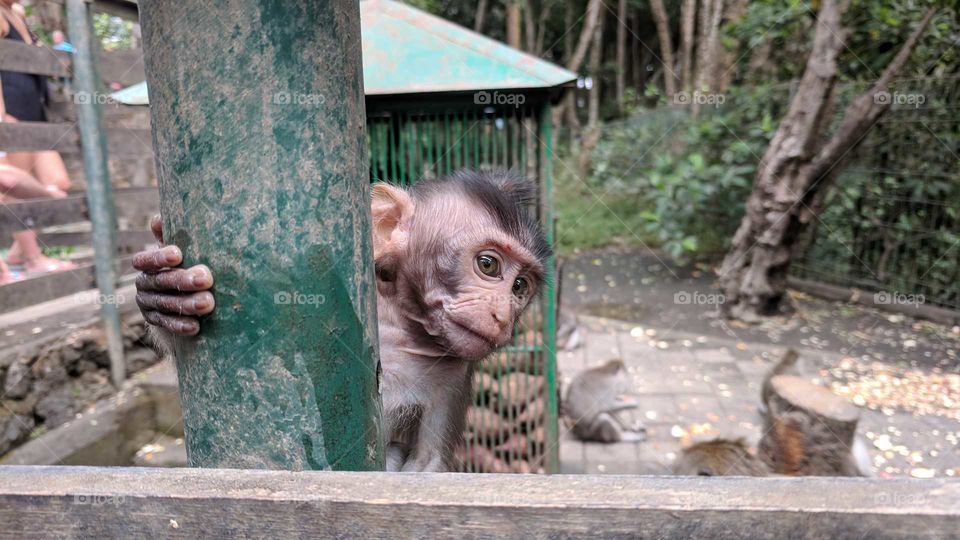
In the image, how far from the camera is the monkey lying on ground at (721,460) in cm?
372

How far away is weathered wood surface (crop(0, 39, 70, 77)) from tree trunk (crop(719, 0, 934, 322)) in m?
7.13

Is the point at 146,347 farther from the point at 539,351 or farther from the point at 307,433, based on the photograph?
the point at 307,433

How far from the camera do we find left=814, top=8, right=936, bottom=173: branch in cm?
694

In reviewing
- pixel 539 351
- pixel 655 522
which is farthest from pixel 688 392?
pixel 655 522

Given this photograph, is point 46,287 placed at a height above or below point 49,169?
below

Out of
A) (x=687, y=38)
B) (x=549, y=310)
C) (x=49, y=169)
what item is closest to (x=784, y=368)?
(x=549, y=310)

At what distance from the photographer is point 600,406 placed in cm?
511

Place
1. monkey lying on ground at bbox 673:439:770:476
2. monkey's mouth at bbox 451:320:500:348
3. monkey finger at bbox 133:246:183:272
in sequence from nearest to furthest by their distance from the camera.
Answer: monkey finger at bbox 133:246:183:272
monkey's mouth at bbox 451:320:500:348
monkey lying on ground at bbox 673:439:770:476

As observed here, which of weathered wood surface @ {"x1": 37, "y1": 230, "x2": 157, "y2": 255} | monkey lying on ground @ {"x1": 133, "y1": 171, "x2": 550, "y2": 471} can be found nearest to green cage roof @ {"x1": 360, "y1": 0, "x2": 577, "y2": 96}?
monkey lying on ground @ {"x1": 133, "y1": 171, "x2": 550, "y2": 471}

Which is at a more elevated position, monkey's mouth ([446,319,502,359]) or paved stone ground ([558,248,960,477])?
monkey's mouth ([446,319,502,359])

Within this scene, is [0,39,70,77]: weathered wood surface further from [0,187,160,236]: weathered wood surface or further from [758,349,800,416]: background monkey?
[758,349,800,416]: background monkey

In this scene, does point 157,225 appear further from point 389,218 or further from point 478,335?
point 478,335

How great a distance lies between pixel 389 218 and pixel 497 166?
1340mm

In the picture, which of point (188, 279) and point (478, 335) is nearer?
point (188, 279)
